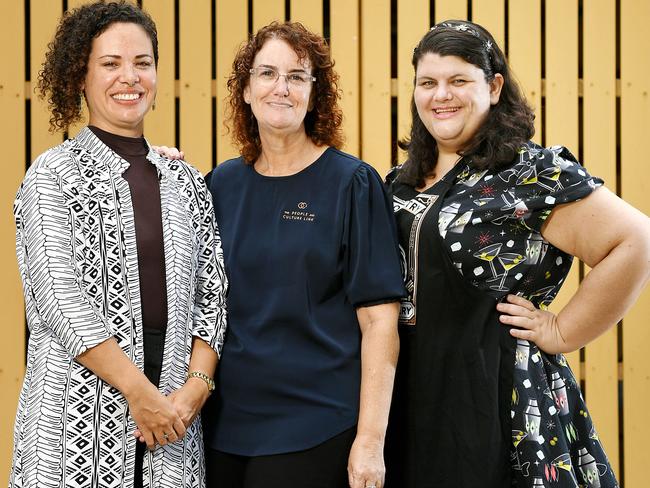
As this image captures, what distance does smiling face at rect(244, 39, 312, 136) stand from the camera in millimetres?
2646

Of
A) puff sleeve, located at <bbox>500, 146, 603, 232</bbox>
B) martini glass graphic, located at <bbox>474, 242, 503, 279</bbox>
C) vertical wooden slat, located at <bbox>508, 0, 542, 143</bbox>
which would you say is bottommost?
martini glass graphic, located at <bbox>474, 242, 503, 279</bbox>

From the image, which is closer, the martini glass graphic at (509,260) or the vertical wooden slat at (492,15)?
the martini glass graphic at (509,260)

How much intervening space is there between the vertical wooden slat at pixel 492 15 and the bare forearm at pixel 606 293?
2026mm

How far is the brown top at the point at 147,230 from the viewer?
7.80ft

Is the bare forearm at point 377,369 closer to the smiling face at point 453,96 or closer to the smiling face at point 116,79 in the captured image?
→ the smiling face at point 453,96

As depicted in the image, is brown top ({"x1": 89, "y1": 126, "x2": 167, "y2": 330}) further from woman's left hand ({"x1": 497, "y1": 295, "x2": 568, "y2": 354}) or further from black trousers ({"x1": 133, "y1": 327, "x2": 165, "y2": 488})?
woman's left hand ({"x1": 497, "y1": 295, "x2": 568, "y2": 354})

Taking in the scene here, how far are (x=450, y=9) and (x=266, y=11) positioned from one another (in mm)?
850

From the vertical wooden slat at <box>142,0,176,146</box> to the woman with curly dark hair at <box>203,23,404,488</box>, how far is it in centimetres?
179

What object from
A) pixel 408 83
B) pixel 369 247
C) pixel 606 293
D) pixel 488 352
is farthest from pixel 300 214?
pixel 408 83

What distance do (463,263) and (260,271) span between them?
554 mm

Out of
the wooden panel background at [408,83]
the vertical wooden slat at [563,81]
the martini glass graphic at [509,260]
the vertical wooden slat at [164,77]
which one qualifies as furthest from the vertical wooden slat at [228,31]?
the martini glass graphic at [509,260]

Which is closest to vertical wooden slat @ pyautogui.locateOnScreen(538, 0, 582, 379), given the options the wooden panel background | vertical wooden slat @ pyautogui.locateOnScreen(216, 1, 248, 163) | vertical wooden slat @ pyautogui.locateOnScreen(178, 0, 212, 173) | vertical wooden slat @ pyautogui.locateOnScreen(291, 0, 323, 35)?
the wooden panel background

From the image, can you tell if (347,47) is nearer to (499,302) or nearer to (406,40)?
(406,40)

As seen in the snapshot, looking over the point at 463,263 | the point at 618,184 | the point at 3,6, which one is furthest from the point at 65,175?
the point at 618,184
